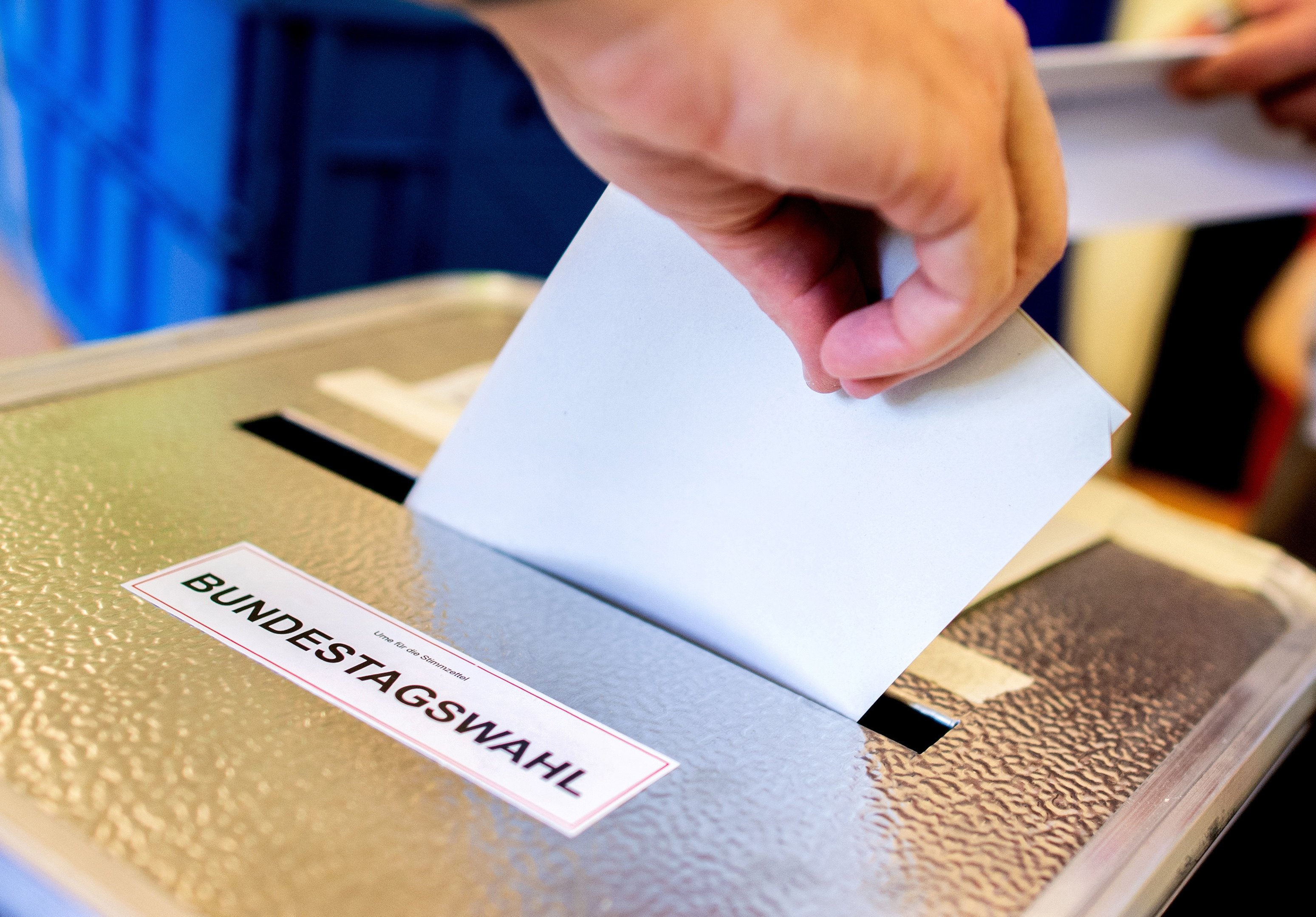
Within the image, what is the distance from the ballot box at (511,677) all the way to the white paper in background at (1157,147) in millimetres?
412

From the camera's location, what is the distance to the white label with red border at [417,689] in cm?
49

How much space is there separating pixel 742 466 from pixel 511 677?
166 mm

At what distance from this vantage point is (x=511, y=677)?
1.84 feet

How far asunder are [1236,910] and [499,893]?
2.08 ft

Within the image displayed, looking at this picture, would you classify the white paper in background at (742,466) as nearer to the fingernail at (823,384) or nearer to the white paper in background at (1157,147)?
the fingernail at (823,384)

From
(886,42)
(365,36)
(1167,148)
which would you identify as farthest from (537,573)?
(365,36)

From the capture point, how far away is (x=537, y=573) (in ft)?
2.23

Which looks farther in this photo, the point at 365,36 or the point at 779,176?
the point at 365,36

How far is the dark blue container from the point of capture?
1.69 metres

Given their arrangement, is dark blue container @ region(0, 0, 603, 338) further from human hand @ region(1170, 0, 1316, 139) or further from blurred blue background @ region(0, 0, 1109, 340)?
human hand @ region(1170, 0, 1316, 139)

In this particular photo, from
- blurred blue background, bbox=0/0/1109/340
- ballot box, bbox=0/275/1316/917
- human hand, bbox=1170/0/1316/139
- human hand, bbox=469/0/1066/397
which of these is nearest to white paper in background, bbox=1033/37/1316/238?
human hand, bbox=1170/0/1316/139

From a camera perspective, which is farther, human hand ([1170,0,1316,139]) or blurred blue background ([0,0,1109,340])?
blurred blue background ([0,0,1109,340])

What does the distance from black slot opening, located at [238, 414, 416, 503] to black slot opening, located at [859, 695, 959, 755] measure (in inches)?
13.7

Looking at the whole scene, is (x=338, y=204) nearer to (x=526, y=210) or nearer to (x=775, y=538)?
(x=526, y=210)
